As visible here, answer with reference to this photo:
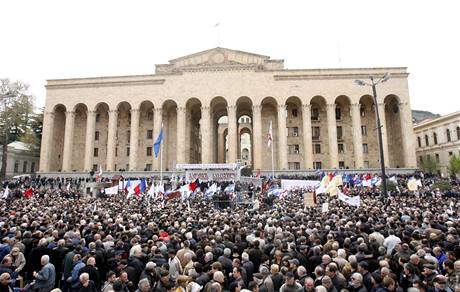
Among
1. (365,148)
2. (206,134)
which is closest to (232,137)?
(206,134)

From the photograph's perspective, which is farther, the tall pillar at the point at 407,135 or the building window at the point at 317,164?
the building window at the point at 317,164

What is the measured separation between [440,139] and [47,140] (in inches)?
2302

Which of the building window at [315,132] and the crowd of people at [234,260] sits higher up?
the building window at [315,132]

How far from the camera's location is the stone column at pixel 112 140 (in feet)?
137

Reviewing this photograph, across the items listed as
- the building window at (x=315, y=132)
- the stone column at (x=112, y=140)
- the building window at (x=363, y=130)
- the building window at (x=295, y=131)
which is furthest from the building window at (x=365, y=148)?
the stone column at (x=112, y=140)

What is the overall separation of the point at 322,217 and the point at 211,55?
3755 cm

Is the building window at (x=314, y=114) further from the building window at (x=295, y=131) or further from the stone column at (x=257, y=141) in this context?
the stone column at (x=257, y=141)

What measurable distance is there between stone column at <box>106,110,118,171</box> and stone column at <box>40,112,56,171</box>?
8.67 m

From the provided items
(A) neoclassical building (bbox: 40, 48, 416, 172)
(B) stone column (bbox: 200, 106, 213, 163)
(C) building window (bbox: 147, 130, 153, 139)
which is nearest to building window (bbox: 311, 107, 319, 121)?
(A) neoclassical building (bbox: 40, 48, 416, 172)

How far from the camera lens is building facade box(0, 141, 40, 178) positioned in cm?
4641

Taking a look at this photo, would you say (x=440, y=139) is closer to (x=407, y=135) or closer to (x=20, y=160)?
(x=407, y=135)

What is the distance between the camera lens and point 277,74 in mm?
41688

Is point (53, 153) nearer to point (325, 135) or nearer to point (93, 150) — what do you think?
point (93, 150)

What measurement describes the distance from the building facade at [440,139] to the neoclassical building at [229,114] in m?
8.28
